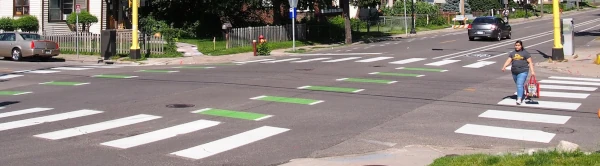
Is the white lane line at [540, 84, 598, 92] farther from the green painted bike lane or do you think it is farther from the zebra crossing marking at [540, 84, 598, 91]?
the green painted bike lane

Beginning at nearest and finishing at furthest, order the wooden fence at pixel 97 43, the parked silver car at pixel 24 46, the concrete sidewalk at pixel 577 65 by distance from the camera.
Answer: the concrete sidewalk at pixel 577 65 → the parked silver car at pixel 24 46 → the wooden fence at pixel 97 43

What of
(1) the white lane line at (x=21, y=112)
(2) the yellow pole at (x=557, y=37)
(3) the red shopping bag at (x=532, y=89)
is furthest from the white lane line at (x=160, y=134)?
(2) the yellow pole at (x=557, y=37)

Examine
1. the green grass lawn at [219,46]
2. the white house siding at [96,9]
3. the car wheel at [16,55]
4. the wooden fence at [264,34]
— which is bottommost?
the car wheel at [16,55]

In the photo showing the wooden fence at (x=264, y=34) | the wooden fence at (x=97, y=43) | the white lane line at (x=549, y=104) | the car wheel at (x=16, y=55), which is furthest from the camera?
the wooden fence at (x=264, y=34)

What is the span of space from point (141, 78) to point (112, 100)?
5007 mm

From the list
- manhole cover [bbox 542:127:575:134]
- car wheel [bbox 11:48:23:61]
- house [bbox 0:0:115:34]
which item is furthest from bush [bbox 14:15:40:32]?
manhole cover [bbox 542:127:575:134]

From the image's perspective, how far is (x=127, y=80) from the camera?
63.0ft

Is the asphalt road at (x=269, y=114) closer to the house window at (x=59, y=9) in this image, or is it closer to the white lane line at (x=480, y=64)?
the white lane line at (x=480, y=64)

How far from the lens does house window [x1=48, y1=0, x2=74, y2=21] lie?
135 feet

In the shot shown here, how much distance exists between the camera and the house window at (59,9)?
41.1m

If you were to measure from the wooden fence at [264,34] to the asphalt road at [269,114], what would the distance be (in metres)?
13.6

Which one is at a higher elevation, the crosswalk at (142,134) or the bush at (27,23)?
the bush at (27,23)

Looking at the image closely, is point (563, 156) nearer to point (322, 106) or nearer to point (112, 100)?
point (322, 106)

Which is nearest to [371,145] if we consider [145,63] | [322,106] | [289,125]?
[289,125]
